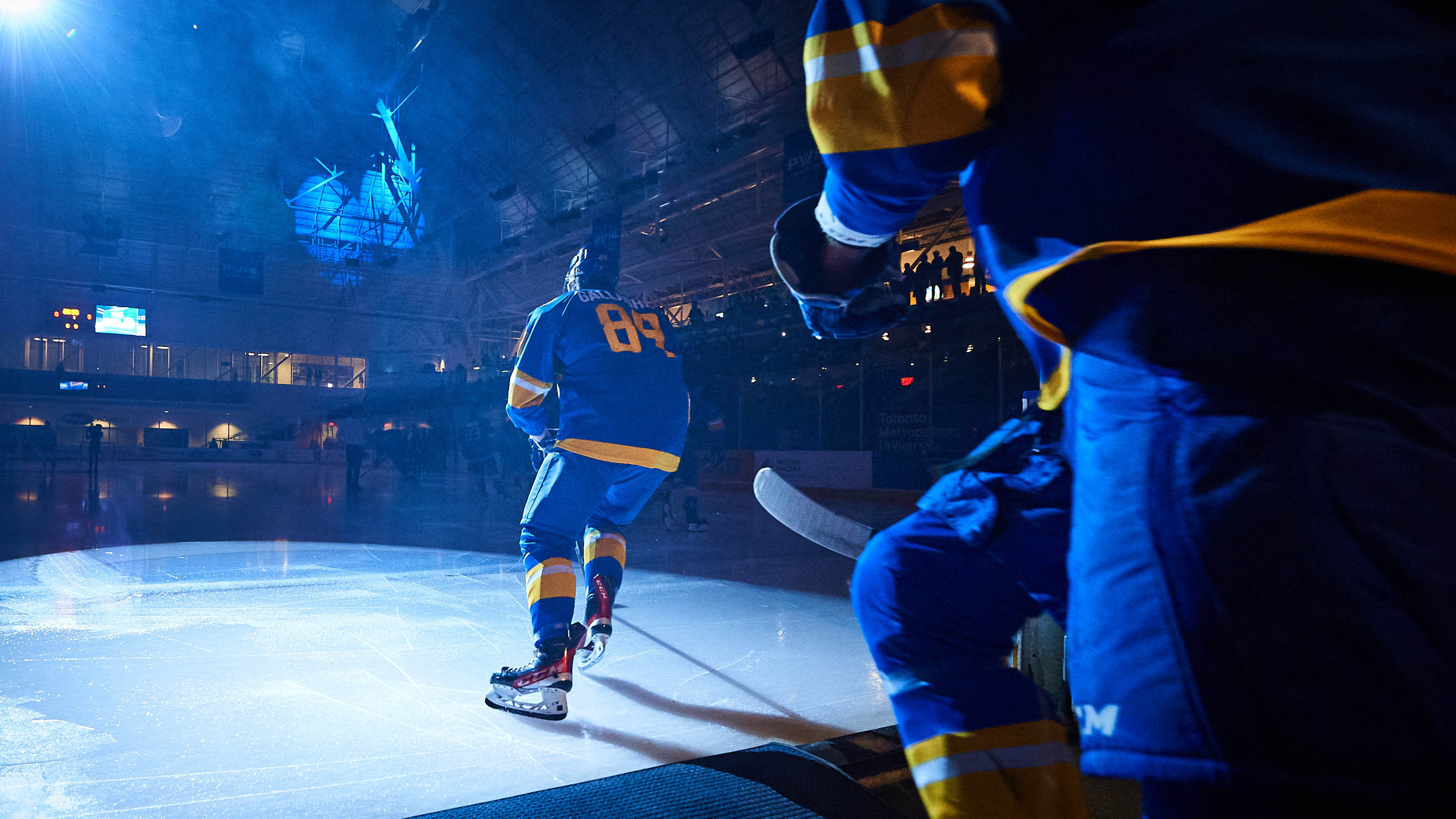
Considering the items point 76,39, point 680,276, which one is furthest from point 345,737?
point 76,39

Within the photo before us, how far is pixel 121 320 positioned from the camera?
89.0 ft

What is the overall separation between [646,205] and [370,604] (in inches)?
710

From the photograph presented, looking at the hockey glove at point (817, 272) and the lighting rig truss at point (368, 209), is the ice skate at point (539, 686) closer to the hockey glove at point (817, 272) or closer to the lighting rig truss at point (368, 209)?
the hockey glove at point (817, 272)

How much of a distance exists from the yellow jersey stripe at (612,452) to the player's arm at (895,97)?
1987 millimetres

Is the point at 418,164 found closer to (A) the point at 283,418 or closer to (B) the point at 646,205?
(B) the point at 646,205

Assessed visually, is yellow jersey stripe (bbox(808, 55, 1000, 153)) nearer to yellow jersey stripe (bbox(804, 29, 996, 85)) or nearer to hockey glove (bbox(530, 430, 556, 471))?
yellow jersey stripe (bbox(804, 29, 996, 85))

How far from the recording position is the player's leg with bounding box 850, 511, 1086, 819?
87cm

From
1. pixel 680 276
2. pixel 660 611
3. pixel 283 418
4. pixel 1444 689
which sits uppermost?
pixel 680 276

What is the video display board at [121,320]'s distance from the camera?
2683 cm

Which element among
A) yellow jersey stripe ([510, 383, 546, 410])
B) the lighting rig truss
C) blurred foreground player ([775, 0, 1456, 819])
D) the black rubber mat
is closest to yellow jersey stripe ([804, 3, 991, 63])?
blurred foreground player ([775, 0, 1456, 819])

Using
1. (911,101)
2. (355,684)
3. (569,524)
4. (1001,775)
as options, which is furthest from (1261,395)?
(355,684)

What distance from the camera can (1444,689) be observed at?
19.1 inches

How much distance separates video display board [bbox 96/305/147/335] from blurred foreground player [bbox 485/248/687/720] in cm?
3295

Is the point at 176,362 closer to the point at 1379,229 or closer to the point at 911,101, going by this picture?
the point at 911,101
